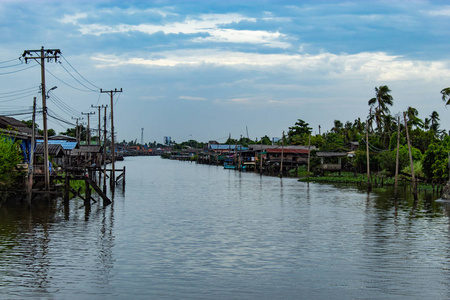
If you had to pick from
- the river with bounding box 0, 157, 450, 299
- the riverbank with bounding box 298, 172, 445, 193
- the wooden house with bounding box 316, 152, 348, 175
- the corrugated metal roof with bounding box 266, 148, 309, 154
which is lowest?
the river with bounding box 0, 157, 450, 299

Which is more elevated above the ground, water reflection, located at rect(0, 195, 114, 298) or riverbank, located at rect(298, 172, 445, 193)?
riverbank, located at rect(298, 172, 445, 193)

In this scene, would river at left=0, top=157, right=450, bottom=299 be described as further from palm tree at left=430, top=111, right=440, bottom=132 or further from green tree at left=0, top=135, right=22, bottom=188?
palm tree at left=430, top=111, right=440, bottom=132

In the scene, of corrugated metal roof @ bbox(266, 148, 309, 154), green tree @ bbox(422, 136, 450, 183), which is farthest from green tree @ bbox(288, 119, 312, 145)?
green tree @ bbox(422, 136, 450, 183)

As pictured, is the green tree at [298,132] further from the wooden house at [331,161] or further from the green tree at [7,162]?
the green tree at [7,162]

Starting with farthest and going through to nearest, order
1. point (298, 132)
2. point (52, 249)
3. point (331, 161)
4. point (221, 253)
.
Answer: point (298, 132), point (331, 161), point (221, 253), point (52, 249)

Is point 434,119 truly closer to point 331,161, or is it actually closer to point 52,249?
point 331,161

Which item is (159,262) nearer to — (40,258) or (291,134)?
(40,258)

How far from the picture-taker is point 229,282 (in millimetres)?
16641

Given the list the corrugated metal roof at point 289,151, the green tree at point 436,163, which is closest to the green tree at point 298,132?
the corrugated metal roof at point 289,151

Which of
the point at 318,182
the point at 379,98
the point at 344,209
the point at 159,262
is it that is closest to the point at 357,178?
the point at 318,182

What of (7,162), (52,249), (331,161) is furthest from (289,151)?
(52,249)

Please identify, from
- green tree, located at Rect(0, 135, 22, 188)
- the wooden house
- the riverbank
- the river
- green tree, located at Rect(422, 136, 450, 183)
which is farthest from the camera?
the wooden house

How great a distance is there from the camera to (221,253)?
70.8 feet

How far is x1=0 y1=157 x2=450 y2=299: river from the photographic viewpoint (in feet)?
51.8
